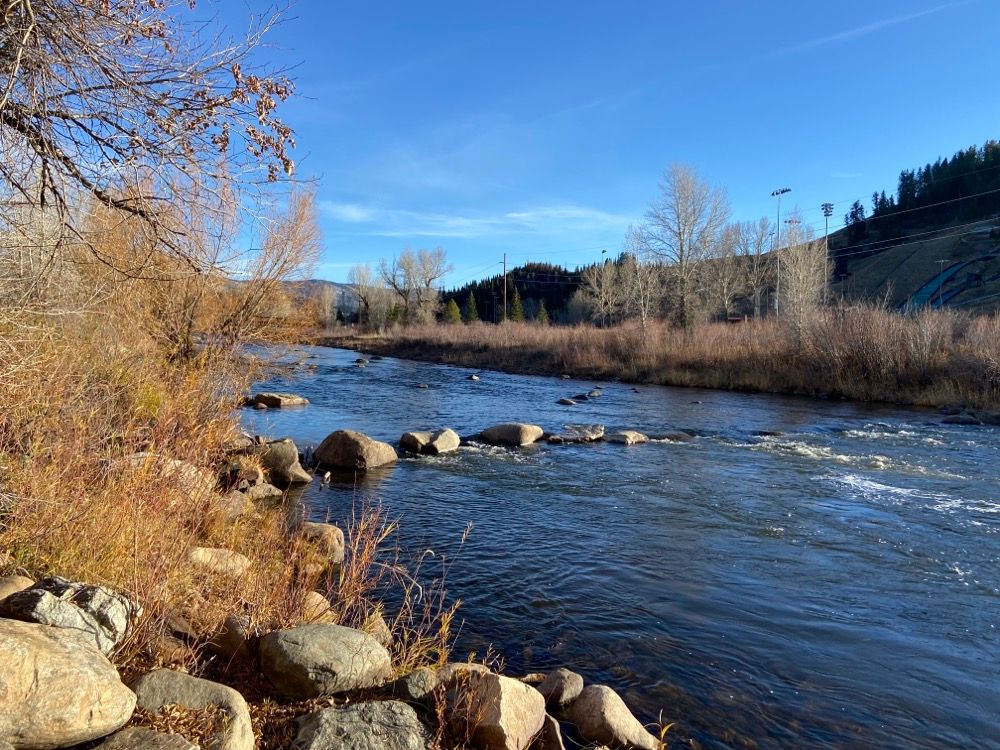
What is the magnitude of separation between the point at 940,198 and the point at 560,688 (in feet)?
354

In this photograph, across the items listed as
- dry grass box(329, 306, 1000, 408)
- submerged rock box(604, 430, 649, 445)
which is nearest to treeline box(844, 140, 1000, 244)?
dry grass box(329, 306, 1000, 408)

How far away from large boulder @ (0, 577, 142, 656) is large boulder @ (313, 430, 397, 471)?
8165mm

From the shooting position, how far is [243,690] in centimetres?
372

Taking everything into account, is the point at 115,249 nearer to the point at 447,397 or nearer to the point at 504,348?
the point at 447,397

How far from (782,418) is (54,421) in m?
18.3

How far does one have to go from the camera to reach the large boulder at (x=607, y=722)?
13.3 ft

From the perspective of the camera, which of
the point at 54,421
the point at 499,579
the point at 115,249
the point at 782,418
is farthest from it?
the point at 782,418

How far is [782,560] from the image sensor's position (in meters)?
7.53

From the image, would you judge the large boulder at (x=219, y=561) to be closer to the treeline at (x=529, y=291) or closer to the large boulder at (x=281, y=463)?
the large boulder at (x=281, y=463)

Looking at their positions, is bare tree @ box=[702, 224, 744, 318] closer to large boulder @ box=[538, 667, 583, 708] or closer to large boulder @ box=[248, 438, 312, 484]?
large boulder @ box=[248, 438, 312, 484]

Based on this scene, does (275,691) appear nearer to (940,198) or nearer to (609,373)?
(609,373)

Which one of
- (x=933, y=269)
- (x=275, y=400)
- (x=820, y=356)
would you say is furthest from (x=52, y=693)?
(x=933, y=269)

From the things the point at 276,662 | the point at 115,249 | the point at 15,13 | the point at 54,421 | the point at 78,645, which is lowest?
the point at 276,662

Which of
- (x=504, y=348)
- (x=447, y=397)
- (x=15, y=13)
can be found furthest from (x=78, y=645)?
(x=504, y=348)
